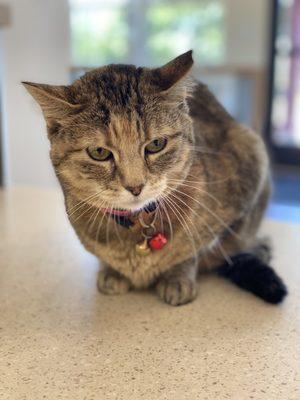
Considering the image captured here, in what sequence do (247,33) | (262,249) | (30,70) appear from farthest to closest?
1. (247,33)
2. (30,70)
3. (262,249)

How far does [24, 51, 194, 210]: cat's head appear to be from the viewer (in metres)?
0.85

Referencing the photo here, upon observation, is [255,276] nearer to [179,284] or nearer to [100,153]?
[179,284]

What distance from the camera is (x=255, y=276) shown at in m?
1.00

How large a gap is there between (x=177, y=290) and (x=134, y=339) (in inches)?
6.5

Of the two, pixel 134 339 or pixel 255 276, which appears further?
pixel 255 276

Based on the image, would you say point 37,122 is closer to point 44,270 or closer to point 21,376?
point 44,270

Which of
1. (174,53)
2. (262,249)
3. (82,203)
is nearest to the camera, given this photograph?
(82,203)

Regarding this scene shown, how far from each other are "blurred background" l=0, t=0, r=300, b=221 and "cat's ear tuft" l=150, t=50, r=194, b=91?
1.29 m

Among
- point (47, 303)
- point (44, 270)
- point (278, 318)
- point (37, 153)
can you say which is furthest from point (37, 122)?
point (278, 318)

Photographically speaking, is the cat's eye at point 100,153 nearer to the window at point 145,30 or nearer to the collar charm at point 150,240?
the collar charm at point 150,240

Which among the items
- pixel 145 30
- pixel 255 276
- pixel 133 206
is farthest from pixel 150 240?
pixel 145 30

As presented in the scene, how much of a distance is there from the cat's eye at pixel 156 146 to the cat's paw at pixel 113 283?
0.97 feet

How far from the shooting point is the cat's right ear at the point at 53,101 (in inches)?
33.0

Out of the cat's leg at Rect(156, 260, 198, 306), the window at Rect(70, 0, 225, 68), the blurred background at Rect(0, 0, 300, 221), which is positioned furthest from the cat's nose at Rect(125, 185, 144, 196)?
the window at Rect(70, 0, 225, 68)
